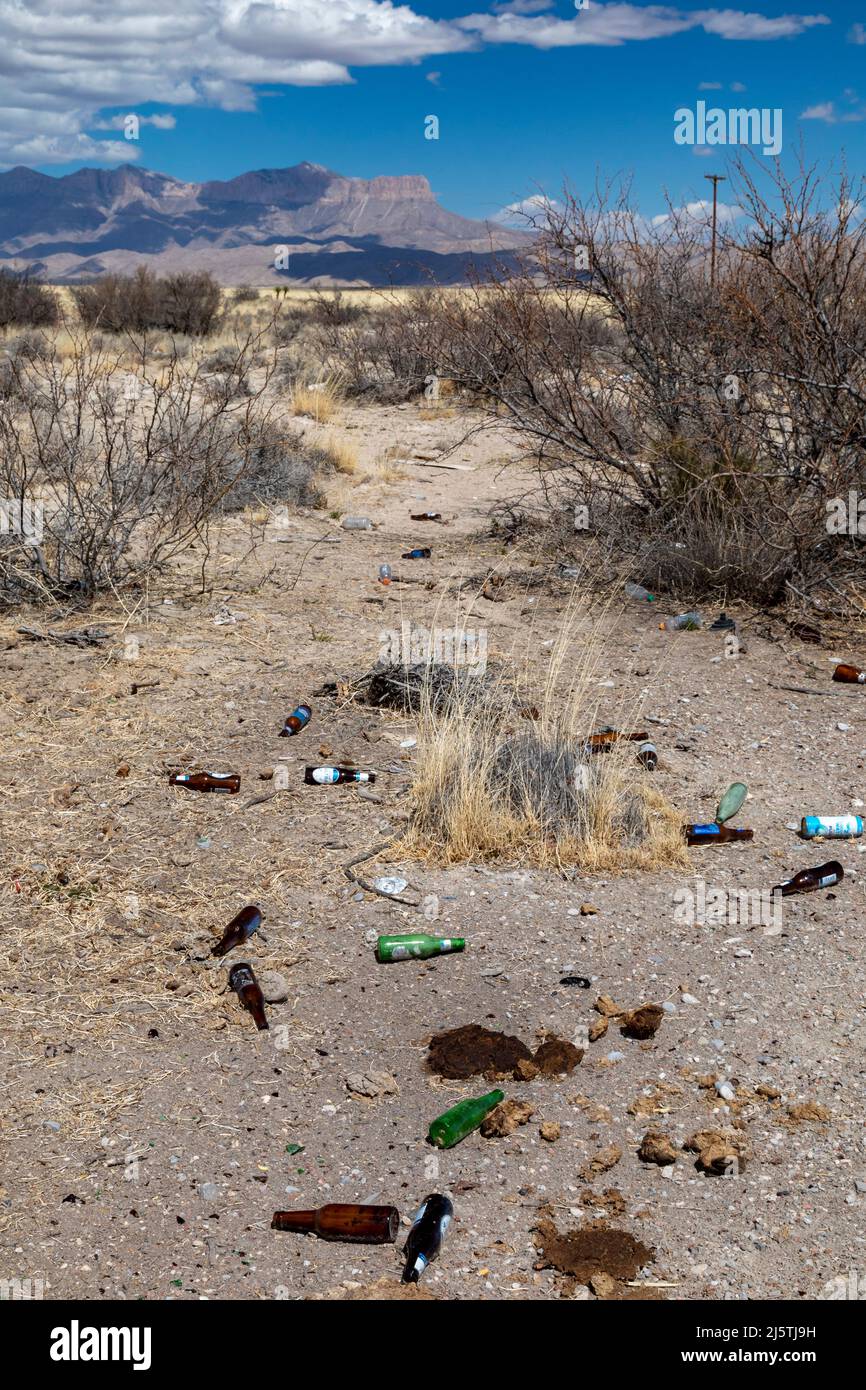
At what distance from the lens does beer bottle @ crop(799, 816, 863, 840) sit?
462 centimetres

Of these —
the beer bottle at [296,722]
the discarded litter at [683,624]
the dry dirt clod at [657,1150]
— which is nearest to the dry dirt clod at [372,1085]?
the dry dirt clod at [657,1150]

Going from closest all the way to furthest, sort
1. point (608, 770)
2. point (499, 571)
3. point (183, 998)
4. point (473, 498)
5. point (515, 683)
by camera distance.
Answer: point (183, 998), point (608, 770), point (515, 683), point (499, 571), point (473, 498)

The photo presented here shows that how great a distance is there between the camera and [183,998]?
3.70 meters

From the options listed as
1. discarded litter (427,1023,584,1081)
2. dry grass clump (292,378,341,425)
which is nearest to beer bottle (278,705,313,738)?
discarded litter (427,1023,584,1081)

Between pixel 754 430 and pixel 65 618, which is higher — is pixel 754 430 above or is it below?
above

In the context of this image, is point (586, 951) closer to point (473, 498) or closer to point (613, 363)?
point (613, 363)

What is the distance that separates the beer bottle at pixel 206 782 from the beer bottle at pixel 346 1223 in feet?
7.87

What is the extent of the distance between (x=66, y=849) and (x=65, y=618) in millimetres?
2931

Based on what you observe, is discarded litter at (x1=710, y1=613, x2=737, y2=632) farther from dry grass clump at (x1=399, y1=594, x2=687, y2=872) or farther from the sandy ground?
dry grass clump at (x1=399, y1=594, x2=687, y2=872)

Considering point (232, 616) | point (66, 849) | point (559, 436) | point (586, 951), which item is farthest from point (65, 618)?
point (586, 951)

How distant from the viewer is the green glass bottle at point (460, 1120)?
3.08 metres

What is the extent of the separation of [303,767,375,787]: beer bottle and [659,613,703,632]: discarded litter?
288 cm

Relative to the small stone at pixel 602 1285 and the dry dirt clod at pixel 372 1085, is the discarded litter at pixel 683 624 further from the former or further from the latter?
the small stone at pixel 602 1285

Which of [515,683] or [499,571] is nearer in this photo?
[515,683]
